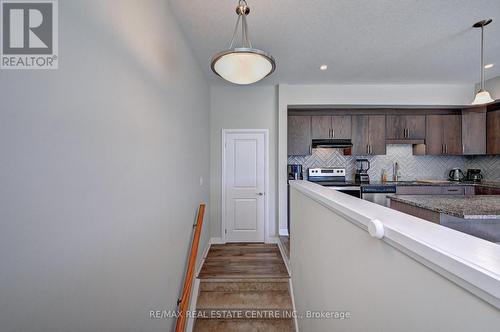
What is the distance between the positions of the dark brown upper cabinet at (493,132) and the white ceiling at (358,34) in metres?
0.85

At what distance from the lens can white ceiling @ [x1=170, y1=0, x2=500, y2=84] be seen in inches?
69.2

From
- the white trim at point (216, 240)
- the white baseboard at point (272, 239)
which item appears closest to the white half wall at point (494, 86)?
the white baseboard at point (272, 239)

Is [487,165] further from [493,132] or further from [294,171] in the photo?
[294,171]

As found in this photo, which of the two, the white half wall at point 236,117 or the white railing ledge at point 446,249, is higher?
the white half wall at point 236,117

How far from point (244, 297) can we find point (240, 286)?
0.40 feet

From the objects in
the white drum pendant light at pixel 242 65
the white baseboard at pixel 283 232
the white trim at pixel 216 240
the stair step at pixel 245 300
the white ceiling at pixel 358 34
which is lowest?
the stair step at pixel 245 300

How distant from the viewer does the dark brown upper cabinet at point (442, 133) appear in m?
3.73

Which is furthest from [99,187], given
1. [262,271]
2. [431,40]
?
[431,40]

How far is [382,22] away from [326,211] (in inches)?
78.1

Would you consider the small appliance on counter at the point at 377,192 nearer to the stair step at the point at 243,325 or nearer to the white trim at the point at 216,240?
the stair step at the point at 243,325

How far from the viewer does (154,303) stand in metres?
1.41

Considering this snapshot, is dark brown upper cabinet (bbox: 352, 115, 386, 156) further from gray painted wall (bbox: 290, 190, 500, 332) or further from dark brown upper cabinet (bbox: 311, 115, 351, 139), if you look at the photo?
gray painted wall (bbox: 290, 190, 500, 332)

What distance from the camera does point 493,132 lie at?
3545 millimetres

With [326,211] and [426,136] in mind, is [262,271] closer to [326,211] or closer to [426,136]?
[326,211]
